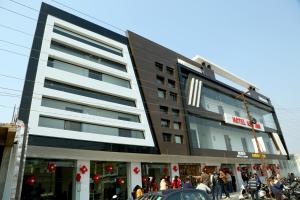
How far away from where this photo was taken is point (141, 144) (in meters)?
21.9

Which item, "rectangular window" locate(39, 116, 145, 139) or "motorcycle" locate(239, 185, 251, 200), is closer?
"motorcycle" locate(239, 185, 251, 200)

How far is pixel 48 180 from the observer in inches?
692

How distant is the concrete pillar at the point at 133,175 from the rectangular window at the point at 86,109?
399 cm

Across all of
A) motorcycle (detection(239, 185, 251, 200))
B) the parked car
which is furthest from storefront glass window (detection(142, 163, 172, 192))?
the parked car

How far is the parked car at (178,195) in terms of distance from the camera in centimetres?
777

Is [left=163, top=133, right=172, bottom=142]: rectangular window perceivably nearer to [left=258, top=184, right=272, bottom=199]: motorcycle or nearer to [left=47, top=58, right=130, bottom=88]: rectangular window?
[left=47, top=58, right=130, bottom=88]: rectangular window

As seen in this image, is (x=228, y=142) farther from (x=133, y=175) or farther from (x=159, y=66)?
(x=133, y=175)

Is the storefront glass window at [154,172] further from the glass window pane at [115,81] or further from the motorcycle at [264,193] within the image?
the motorcycle at [264,193]

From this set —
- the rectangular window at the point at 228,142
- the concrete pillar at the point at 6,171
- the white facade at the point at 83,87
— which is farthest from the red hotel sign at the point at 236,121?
the concrete pillar at the point at 6,171

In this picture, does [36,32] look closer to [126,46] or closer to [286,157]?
[126,46]

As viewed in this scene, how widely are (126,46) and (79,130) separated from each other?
1122 cm

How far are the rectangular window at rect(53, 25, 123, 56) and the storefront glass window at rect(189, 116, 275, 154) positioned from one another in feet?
36.2

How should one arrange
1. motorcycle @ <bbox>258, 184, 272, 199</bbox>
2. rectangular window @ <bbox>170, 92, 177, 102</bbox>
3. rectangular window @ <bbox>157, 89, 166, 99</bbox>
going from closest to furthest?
motorcycle @ <bbox>258, 184, 272, 199</bbox>
rectangular window @ <bbox>157, 89, 166, 99</bbox>
rectangular window @ <bbox>170, 92, 177, 102</bbox>

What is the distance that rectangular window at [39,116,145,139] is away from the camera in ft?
58.4
